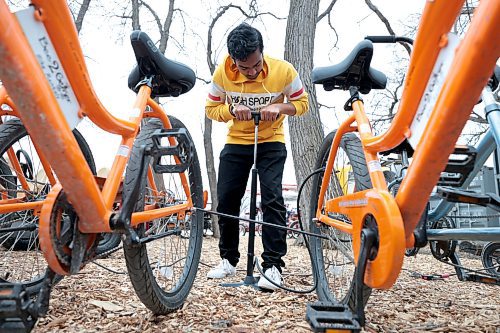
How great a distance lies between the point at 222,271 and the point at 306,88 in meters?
3.37

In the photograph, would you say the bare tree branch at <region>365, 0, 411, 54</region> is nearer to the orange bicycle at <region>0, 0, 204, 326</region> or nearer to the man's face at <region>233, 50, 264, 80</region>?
the man's face at <region>233, 50, 264, 80</region>

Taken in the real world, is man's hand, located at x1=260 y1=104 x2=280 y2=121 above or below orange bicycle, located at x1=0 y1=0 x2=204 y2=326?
above

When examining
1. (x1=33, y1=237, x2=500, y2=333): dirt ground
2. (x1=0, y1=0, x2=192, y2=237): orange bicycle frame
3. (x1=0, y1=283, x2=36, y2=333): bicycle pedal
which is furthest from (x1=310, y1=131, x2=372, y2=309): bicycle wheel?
(x1=0, y1=283, x2=36, y2=333): bicycle pedal

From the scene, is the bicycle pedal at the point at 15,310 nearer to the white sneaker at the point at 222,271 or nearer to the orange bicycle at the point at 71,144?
the orange bicycle at the point at 71,144

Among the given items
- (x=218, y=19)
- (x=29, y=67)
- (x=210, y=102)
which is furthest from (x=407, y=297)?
(x=218, y=19)

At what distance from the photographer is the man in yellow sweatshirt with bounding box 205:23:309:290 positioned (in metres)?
2.97

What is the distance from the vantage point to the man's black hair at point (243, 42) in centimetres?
269

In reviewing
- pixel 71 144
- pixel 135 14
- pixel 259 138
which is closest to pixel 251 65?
pixel 259 138

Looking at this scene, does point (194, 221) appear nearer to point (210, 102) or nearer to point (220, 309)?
point (220, 309)

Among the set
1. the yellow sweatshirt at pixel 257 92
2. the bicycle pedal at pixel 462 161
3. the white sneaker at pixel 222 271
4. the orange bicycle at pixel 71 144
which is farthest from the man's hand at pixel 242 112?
the bicycle pedal at pixel 462 161

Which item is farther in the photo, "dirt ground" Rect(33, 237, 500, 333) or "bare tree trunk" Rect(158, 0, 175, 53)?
"bare tree trunk" Rect(158, 0, 175, 53)

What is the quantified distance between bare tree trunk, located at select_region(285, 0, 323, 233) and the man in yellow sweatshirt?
2304mm

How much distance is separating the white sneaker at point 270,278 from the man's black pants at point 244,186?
0.22 feet

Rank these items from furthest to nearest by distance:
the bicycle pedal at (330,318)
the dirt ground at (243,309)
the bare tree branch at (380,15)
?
1. the bare tree branch at (380,15)
2. the dirt ground at (243,309)
3. the bicycle pedal at (330,318)
